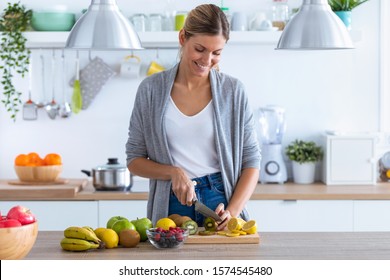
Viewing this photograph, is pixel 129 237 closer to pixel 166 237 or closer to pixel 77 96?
pixel 166 237

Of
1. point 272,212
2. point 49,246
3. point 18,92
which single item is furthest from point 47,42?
point 49,246

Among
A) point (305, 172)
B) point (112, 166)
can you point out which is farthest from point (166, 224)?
point (305, 172)

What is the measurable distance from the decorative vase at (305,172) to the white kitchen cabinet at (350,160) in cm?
12

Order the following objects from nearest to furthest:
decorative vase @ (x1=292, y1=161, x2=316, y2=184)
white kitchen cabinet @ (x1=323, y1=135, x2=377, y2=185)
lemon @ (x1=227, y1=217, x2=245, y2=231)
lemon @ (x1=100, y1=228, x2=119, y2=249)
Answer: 1. lemon @ (x1=100, y1=228, x2=119, y2=249)
2. lemon @ (x1=227, y1=217, x2=245, y2=231)
3. white kitchen cabinet @ (x1=323, y1=135, x2=377, y2=185)
4. decorative vase @ (x1=292, y1=161, x2=316, y2=184)

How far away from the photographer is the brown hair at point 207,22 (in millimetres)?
→ 2941

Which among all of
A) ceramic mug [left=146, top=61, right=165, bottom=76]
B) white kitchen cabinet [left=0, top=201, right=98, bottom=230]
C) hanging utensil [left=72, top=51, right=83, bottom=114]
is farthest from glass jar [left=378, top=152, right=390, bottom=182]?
hanging utensil [left=72, top=51, right=83, bottom=114]

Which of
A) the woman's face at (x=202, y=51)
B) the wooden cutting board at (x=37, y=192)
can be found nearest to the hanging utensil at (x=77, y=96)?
the wooden cutting board at (x=37, y=192)

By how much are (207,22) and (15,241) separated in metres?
1.10

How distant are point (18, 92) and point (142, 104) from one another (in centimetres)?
199

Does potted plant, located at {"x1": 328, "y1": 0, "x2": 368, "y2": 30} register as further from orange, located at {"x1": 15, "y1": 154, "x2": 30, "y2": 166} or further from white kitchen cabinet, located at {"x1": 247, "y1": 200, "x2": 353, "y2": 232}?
orange, located at {"x1": 15, "y1": 154, "x2": 30, "y2": 166}

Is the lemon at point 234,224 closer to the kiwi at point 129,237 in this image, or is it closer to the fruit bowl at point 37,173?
the kiwi at point 129,237

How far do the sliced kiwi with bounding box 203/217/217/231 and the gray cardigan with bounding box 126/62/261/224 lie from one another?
11.5 inches

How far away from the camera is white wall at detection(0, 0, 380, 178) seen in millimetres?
4969

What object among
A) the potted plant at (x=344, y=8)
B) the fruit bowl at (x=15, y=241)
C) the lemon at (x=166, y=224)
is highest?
the potted plant at (x=344, y=8)
